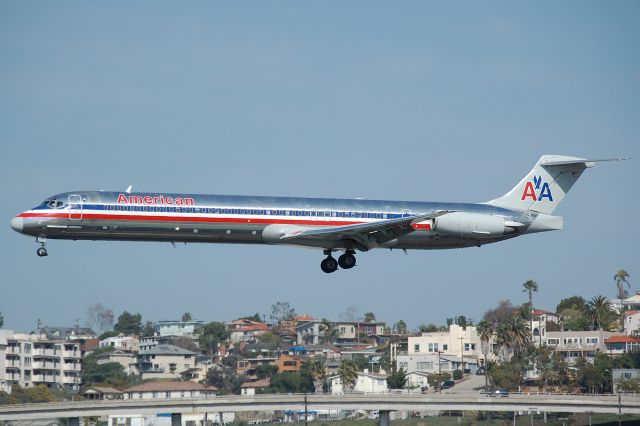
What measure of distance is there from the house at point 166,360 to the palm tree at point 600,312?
184 feet

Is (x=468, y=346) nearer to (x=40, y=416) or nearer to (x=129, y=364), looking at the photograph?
(x=129, y=364)

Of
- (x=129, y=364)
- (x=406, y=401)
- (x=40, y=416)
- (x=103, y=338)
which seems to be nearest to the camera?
(x=40, y=416)

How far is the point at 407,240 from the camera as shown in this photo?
59844 mm

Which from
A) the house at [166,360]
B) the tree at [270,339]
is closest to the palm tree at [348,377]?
the house at [166,360]

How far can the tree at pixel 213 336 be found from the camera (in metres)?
170

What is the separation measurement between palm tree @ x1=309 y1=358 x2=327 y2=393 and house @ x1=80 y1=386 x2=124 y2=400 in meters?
19.3

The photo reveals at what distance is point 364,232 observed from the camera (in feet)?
187

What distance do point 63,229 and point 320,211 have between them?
43.9ft

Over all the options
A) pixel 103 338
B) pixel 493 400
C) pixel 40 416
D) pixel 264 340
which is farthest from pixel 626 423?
pixel 103 338

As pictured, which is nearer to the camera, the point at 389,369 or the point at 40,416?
the point at 40,416

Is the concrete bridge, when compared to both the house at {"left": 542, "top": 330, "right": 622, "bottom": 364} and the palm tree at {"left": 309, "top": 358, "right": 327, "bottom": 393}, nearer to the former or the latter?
the palm tree at {"left": 309, "top": 358, "right": 327, "bottom": 393}

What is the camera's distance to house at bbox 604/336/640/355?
405 ft

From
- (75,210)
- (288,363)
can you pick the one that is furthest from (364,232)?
(288,363)

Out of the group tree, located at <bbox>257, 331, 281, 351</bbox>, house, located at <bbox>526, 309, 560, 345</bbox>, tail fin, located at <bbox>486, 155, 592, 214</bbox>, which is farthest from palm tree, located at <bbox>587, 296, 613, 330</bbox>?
tail fin, located at <bbox>486, 155, 592, 214</bbox>
